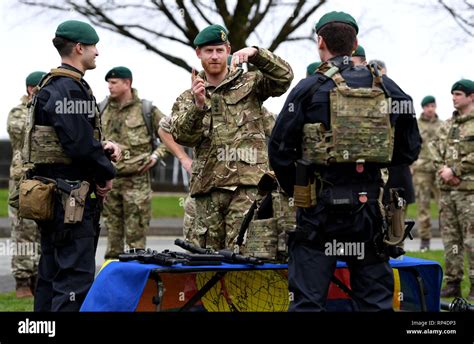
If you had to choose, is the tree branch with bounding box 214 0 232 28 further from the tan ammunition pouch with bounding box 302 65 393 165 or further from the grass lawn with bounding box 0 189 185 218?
the tan ammunition pouch with bounding box 302 65 393 165

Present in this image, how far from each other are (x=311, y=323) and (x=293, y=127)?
1.16 metres

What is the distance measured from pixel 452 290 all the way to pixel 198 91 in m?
4.49

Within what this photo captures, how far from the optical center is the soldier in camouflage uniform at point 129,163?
11.7 meters

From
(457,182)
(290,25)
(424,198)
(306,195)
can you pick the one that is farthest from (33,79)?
(290,25)

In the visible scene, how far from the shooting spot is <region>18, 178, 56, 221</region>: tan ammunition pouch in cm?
725

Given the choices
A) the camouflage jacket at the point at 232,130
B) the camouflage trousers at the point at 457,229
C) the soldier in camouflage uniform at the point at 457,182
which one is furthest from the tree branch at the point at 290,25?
the camouflage jacket at the point at 232,130

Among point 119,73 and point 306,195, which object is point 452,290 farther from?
point 306,195

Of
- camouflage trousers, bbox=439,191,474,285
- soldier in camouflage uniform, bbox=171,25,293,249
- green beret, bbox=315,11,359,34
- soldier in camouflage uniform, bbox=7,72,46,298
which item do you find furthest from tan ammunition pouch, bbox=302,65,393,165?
soldier in camouflage uniform, bbox=7,72,46,298

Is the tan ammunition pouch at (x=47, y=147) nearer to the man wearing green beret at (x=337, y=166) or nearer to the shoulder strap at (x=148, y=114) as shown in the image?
the man wearing green beret at (x=337, y=166)

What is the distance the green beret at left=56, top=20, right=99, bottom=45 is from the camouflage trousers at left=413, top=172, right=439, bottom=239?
10089 millimetres

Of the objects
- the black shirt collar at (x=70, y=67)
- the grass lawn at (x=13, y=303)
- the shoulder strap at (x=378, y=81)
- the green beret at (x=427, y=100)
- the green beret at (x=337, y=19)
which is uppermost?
the green beret at (x=427, y=100)

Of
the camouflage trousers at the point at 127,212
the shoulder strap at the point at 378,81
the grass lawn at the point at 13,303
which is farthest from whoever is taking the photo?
the camouflage trousers at the point at 127,212

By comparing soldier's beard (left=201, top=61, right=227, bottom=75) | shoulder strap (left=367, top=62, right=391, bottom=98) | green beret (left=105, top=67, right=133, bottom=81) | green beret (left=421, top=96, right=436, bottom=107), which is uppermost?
green beret (left=421, top=96, right=436, bottom=107)

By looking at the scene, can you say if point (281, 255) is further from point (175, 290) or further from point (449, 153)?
point (449, 153)
